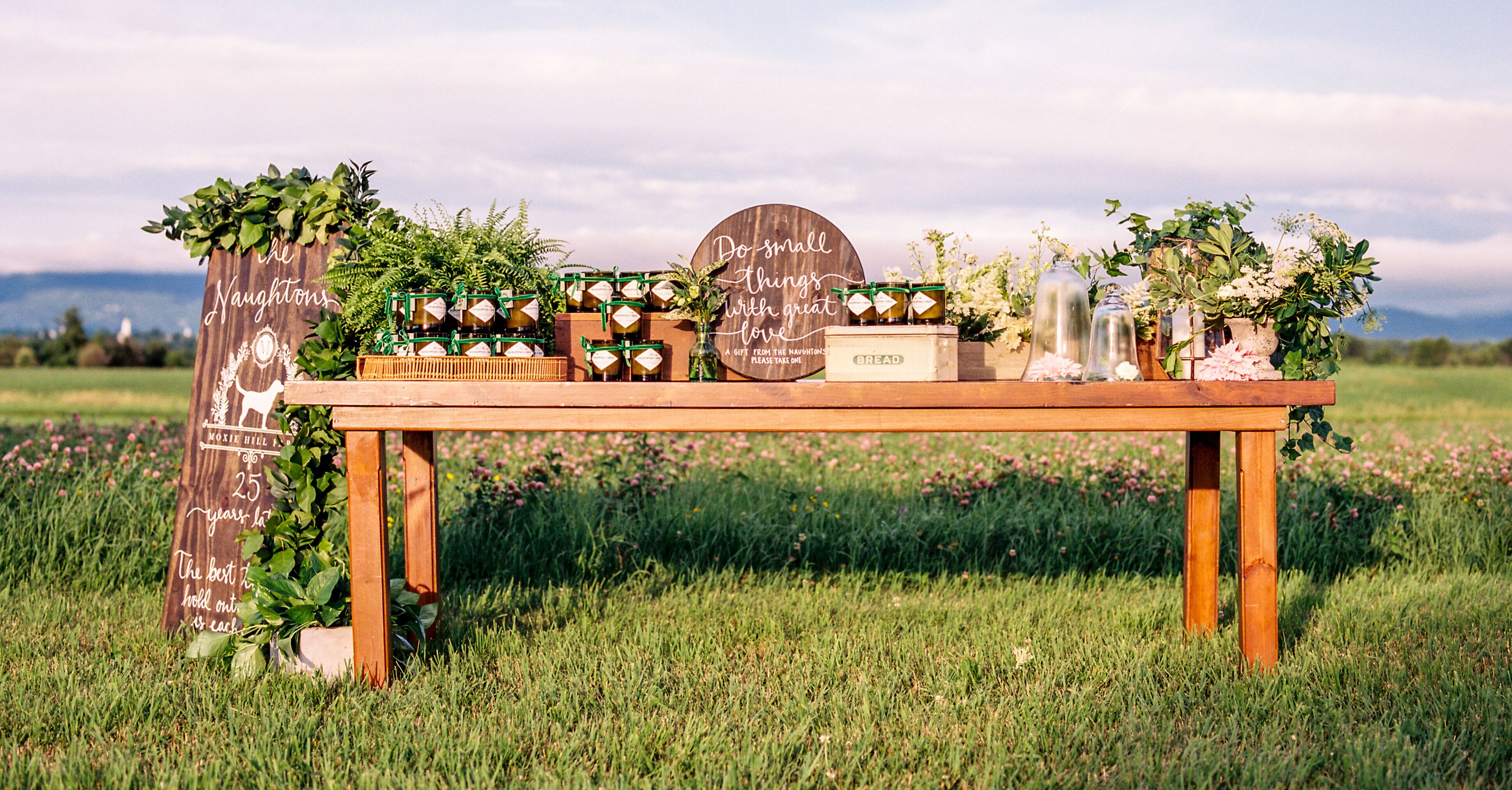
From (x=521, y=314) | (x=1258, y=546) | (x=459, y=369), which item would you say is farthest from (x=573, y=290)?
(x=1258, y=546)

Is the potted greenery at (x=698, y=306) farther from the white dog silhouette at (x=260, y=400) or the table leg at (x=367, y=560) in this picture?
the white dog silhouette at (x=260, y=400)

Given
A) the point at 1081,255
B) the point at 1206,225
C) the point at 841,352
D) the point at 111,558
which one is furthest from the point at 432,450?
the point at 1206,225

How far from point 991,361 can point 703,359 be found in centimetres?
106

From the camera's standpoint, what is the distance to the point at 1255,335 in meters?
3.33

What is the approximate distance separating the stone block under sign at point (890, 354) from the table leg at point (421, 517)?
160cm

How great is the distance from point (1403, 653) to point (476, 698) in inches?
129

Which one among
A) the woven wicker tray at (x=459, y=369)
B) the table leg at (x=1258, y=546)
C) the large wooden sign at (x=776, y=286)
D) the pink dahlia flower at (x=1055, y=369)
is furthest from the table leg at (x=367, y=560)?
the table leg at (x=1258, y=546)

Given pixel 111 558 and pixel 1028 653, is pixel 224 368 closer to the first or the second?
pixel 111 558

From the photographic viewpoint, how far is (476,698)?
9.79 ft

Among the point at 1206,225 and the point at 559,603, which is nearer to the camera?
the point at 1206,225

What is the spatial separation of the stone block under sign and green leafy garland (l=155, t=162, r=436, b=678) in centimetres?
175

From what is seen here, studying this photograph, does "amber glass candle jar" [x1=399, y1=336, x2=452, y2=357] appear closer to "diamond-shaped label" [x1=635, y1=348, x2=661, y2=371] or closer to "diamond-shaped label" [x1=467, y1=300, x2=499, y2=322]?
"diamond-shaped label" [x1=467, y1=300, x2=499, y2=322]

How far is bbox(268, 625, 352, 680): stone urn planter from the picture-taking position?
10.6 ft

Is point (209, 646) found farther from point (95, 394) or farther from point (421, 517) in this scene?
point (95, 394)
